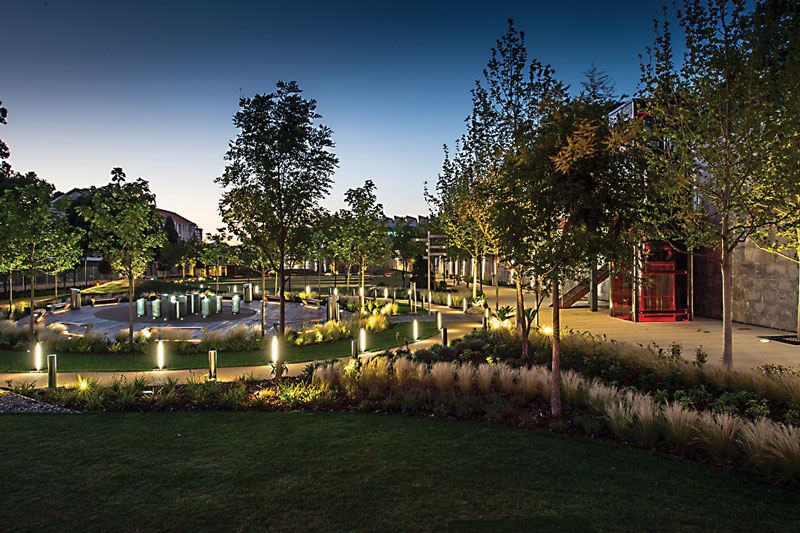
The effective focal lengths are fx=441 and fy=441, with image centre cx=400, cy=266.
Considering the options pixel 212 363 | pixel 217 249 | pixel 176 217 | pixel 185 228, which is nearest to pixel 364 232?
pixel 217 249

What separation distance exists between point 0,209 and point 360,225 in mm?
17840

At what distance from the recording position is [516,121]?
1609 cm

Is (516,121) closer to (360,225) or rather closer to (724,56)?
(724,56)

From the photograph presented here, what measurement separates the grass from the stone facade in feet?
46.6

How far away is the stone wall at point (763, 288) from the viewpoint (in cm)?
1742

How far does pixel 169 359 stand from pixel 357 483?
35.9ft

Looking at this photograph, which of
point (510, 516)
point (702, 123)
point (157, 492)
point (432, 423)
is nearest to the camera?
point (510, 516)

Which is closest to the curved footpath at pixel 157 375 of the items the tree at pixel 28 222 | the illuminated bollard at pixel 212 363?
the illuminated bollard at pixel 212 363

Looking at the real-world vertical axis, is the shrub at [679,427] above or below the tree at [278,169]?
below

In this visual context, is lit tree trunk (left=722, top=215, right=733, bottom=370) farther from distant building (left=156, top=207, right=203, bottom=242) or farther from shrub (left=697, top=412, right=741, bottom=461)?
distant building (left=156, top=207, right=203, bottom=242)

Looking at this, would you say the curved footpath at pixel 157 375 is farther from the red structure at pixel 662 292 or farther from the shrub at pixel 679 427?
the red structure at pixel 662 292

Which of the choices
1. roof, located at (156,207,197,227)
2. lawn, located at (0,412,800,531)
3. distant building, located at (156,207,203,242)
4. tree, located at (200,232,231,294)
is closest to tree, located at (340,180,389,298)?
tree, located at (200,232,231,294)

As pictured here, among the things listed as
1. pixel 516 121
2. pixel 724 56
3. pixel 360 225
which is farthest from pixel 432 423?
pixel 360 225

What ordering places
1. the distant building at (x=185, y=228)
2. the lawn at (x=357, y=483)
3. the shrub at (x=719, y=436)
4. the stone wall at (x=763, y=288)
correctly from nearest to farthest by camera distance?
the lawn at (x=357, y=483) → the shrub at (x=719, y=436) → the stone wall at (x=763, y=288) → the distant building at (x=185, y=228)
